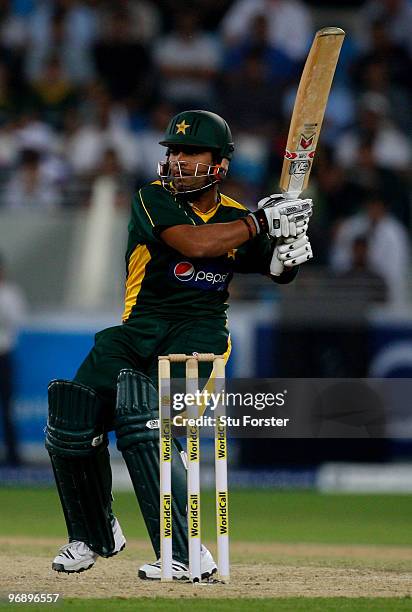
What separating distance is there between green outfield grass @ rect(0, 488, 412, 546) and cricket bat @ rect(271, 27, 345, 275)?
2.56 meters

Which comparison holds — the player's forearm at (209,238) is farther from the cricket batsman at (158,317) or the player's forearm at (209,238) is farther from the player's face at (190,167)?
the player's face at (190,167)

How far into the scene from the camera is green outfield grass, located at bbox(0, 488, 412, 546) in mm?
7820

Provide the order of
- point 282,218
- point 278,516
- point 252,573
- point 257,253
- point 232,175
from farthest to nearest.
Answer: point 232,175
point 278,516
point 252,573
point 257,253
point 282,218

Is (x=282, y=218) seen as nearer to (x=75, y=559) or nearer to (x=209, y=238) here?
(x=209, y=238)

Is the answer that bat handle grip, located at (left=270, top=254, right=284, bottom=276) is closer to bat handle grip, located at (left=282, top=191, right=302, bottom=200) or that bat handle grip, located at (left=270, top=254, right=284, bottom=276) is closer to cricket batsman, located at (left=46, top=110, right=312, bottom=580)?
cricket batsman, located at (left=46, top=110, right=312, bottom=580)

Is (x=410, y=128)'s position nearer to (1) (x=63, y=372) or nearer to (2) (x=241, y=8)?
(2) (x=241, y=8)

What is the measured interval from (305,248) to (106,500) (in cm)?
131

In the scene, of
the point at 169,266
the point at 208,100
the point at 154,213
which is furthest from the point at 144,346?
the point at 208,100

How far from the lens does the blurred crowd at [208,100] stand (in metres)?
11.9

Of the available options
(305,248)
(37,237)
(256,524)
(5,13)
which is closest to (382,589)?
→ (305,248)

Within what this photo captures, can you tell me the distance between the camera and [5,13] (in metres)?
→ 13.8

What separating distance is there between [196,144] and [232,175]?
688cm

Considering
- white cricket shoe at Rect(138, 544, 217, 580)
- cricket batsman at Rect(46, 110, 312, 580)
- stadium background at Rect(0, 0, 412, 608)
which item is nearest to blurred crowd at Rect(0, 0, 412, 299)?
stadium background at Rect(0, 0, 412, 608)

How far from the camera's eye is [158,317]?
5.56 m
